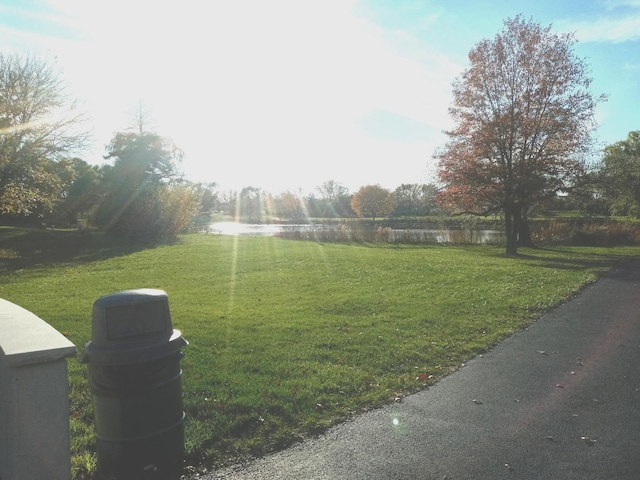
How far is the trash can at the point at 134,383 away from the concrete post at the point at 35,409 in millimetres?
245

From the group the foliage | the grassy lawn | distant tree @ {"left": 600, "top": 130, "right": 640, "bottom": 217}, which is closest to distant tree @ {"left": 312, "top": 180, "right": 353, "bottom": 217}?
the foliage

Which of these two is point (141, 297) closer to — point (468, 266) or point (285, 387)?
point (285, 387)

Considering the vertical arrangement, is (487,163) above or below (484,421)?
above

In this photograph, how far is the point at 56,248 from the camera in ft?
98.6

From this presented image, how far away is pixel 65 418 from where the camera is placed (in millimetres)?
3170

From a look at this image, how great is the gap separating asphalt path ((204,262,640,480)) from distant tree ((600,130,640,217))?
21.5 m

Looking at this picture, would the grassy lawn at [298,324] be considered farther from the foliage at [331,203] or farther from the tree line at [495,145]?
the foliage at [331,203]

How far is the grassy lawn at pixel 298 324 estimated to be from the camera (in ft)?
14.8

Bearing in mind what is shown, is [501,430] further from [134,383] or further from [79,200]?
[79,200]

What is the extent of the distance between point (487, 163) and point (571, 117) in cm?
444

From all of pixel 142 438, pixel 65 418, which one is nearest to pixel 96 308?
pixel 65 418

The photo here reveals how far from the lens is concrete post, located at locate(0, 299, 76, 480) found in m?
2.97

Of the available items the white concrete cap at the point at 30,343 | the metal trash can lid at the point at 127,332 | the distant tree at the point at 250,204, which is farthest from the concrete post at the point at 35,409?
the distant tree at the point at 250,204

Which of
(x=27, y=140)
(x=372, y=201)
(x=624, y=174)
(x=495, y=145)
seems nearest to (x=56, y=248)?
(x=27, y=140)
